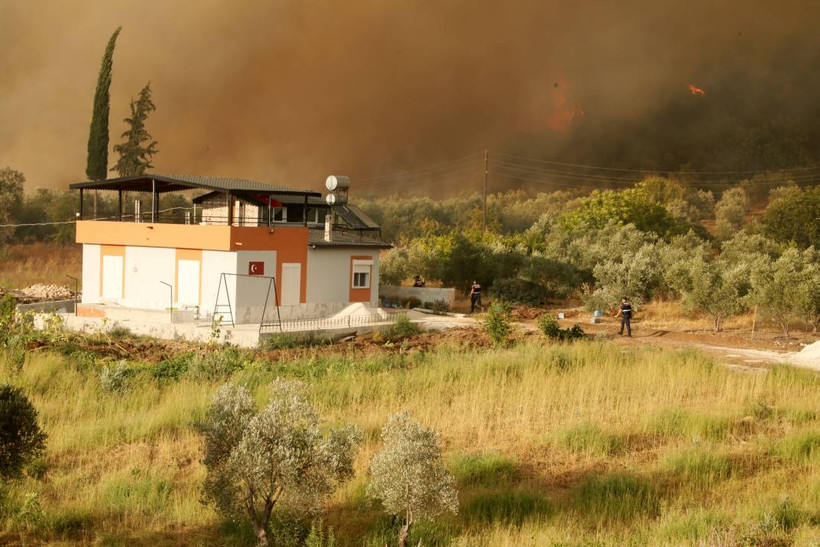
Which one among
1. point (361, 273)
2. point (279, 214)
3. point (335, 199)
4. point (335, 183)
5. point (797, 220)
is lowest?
point (361, 273)

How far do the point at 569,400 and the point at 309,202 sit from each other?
18.6 m

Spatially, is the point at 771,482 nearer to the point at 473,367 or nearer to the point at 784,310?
the point at 473,367

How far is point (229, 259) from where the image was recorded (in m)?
25.8

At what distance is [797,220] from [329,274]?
27.6 meters

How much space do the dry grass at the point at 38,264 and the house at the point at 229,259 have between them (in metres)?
9.39

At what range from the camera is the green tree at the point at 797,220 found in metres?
43.5

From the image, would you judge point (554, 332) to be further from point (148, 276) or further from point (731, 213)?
point (731, 213)

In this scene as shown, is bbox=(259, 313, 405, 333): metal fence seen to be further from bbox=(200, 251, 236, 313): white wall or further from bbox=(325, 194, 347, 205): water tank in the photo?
bbox=(325, 194, 347, 205): water tank

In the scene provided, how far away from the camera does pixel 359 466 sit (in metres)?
11.3

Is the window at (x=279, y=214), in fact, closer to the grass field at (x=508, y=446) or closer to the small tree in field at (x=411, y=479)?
the grass field at (x=508, y=446)

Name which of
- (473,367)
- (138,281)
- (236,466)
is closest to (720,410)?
(473,367)

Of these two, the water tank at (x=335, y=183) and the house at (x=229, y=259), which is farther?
the water tank at (x=335, y=183)

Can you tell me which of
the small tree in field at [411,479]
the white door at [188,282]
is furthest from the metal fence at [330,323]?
the small tree in field at [411,479]

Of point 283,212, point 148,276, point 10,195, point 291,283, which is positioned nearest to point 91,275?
point 148,276
